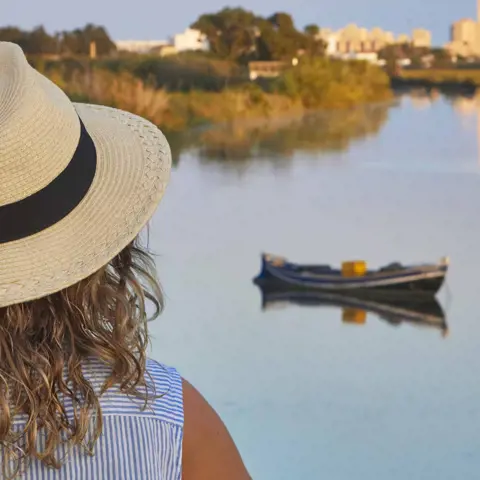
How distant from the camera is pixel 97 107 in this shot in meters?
0.72

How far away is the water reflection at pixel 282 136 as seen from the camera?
21.6 ft

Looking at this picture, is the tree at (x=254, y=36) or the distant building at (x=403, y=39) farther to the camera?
the distant building at (x=403, y=39)

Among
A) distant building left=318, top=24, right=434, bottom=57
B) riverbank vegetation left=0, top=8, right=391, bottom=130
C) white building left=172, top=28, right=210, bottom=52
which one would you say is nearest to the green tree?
riverbank vegetation left=0, top=8, right=391, bottom=130

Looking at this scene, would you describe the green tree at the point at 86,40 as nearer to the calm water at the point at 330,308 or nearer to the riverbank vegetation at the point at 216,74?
the riverbank vegetation at the point at 216,74

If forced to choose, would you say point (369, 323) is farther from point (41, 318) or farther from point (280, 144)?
point (41, 318)

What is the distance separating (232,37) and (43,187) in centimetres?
577

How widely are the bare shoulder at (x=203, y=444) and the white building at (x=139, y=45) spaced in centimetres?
577

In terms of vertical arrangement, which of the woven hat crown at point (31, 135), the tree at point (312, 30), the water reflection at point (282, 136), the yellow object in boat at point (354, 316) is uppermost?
the tree at point (312, 30)

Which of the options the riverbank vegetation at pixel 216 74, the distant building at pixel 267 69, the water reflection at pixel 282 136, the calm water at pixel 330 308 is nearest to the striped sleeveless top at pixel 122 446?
the calm water at pixel 330 308

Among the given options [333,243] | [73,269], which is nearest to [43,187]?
[73,269]

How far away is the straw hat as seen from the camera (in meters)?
0.55

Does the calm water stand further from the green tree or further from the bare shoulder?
the bare shoulder

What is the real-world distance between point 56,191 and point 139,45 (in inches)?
231

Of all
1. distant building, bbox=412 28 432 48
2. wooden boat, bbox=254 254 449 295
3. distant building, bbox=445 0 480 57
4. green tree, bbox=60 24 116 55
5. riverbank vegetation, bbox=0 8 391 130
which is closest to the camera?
riverbank vegetation, bbox=0 8 391 130
